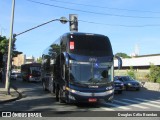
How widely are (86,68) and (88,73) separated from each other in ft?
0.90

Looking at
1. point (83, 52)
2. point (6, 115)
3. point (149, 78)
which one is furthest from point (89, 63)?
point (149, 78)

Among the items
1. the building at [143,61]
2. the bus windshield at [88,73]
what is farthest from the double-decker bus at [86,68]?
the building at [143,61]

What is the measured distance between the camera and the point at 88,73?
18.5 m

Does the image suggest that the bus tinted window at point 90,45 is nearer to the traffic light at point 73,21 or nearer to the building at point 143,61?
the traffic light at point 73,21

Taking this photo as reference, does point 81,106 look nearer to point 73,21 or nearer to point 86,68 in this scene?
point 86,68

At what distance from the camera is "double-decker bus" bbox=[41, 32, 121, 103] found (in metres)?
18.3

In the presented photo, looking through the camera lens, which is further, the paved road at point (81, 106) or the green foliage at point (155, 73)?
the green foliage at point (155, 73)

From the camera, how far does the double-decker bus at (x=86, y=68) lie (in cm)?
1828

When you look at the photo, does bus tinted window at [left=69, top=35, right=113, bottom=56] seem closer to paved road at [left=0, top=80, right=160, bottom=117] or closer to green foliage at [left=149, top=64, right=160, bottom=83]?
paved road at [left=0, top=80, right=160, bottom=117]

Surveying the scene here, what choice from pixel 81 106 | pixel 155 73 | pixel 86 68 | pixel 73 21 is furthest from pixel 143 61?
pixel 86 68

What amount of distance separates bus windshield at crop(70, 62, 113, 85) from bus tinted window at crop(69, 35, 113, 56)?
25.8 inches

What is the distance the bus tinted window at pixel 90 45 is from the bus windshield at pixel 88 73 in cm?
66

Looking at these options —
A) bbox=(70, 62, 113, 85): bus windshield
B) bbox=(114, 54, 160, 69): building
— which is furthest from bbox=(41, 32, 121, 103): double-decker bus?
bbox=(114, 54, 160, 69): building

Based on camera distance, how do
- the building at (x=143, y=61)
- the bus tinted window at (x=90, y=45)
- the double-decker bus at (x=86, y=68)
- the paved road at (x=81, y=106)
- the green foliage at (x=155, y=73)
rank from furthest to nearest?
1. the building at (x=143, y=61)
2. the green foliage at (x=155, y=73)
3. the bus tinted window at (x=90, y=45)
4. the double-decker bus at (x=86, y=68)
5. the paved road at (x=81, y=106)
